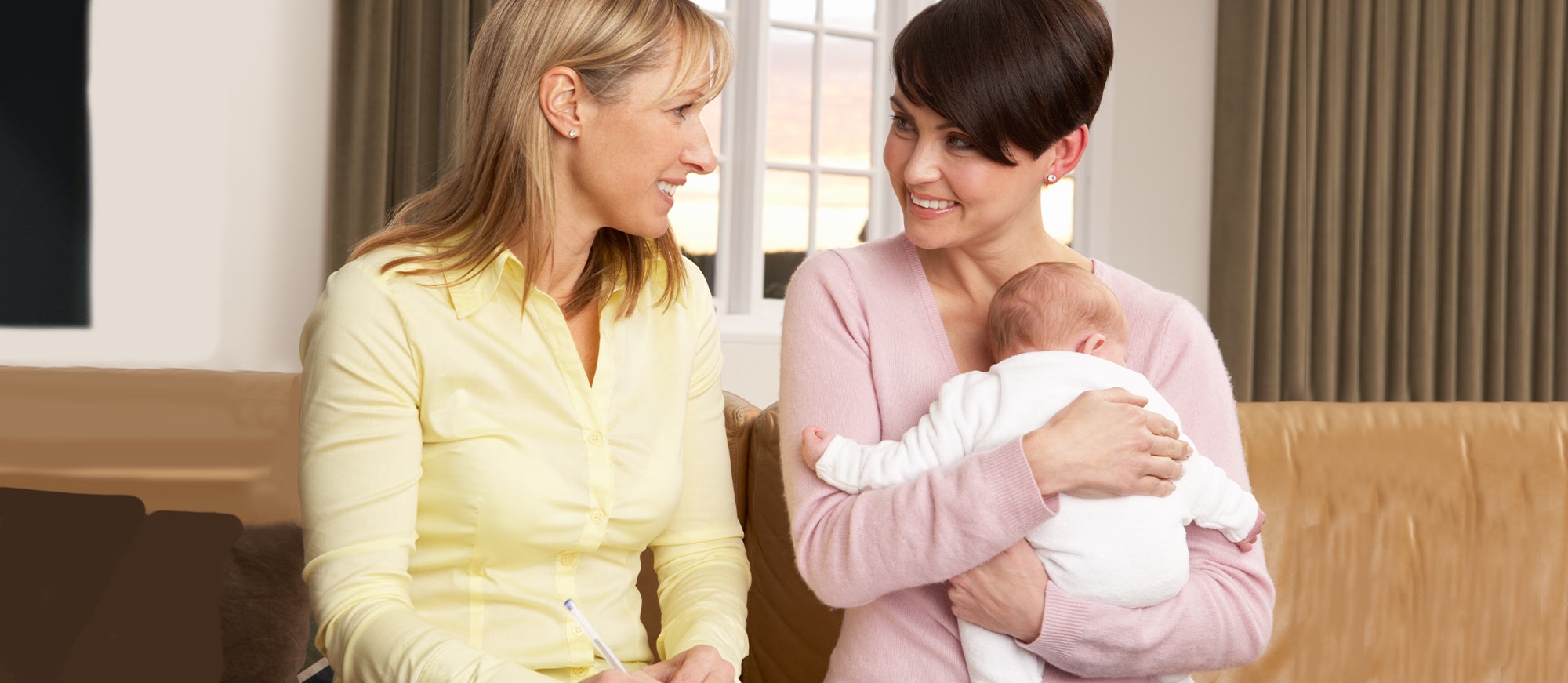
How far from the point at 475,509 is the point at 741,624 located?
1.13 feet

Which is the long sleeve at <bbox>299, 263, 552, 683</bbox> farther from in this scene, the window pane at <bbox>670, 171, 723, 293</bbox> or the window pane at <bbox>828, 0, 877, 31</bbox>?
the window pane at <bbox>828, 0, 877, 31</bbox>

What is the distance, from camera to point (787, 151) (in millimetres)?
4309

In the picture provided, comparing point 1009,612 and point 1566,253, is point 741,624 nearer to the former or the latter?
point 1009,612

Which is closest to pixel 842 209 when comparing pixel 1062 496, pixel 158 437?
pixel 158 437

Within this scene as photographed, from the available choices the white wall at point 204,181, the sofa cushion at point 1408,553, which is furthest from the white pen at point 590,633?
the white wall at point 204,181

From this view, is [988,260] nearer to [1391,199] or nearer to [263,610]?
[263,610]

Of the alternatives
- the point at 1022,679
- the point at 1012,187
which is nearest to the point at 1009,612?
the point at 1022,679

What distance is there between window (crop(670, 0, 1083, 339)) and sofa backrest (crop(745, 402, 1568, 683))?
2196 millimetres

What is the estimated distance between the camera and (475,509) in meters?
1.22

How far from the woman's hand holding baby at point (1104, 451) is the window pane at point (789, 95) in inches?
124

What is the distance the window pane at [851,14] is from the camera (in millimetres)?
4273

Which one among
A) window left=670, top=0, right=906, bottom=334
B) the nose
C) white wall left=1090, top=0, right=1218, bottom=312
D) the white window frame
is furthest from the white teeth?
white wall left=1090, top=0, right=1218, bottom=312

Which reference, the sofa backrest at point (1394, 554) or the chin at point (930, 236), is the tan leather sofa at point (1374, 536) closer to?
the sofa backrest at point (1394, 554)

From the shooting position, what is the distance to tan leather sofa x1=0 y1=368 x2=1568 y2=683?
1.91 m
